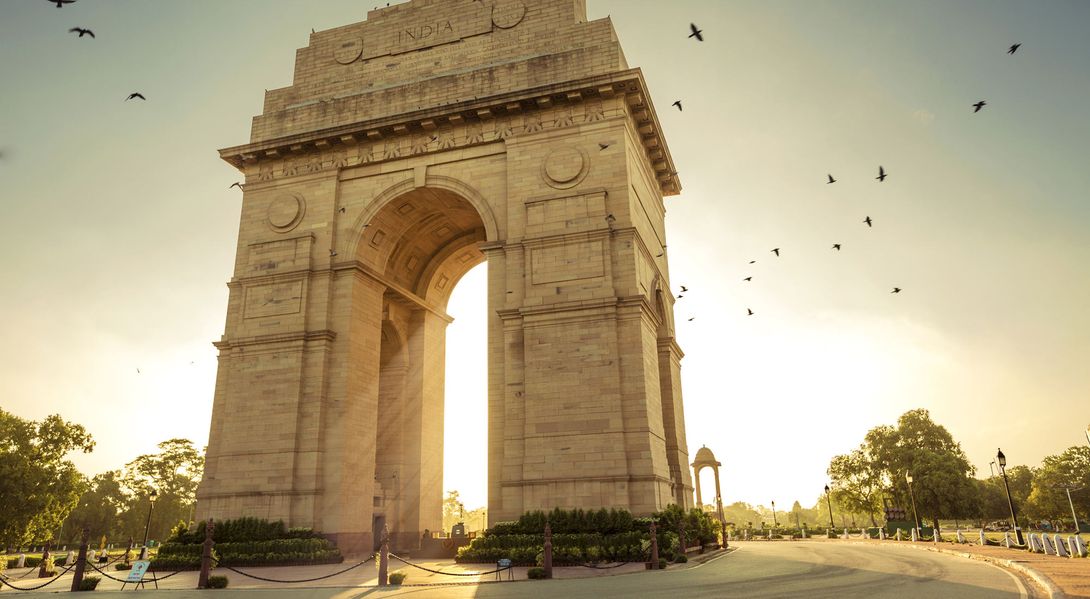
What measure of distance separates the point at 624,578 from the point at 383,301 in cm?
1878

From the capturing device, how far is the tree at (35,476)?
3784 centimetres

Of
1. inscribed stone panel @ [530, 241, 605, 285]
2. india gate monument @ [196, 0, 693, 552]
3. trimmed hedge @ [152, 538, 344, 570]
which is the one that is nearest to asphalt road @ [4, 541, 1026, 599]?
→ india gate monument @ [196, 0, 693, 552]

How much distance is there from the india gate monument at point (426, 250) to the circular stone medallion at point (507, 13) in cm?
8

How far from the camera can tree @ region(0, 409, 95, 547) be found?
3784 cm

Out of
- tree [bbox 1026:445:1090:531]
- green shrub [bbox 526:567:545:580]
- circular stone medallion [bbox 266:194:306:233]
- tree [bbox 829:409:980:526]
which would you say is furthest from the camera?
tree [bbox 1026:445:1090:531]

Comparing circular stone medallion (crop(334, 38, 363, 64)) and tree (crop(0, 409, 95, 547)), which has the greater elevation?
circular stone medallion (crop(334, 38, 363, 64))

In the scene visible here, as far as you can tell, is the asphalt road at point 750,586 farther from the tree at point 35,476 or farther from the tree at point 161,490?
the tree at point 161,490

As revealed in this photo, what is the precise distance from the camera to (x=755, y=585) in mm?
13102

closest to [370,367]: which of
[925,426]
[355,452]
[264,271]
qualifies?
[355,452]

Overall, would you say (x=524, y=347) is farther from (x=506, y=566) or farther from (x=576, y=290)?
(x=506, y=566)

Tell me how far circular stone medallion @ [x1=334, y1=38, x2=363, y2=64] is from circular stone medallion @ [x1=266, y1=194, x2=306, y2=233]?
6.93 metres

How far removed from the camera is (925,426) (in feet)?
216

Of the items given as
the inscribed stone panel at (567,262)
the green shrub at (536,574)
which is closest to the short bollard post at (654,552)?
the green shrub at (536,574)

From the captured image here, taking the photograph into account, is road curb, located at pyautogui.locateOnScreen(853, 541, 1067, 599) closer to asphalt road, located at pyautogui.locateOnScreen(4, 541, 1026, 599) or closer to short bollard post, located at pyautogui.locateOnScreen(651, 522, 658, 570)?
asphalt road, located at pyautogui.locateOnScreen(4, 541, 1026, 599)
